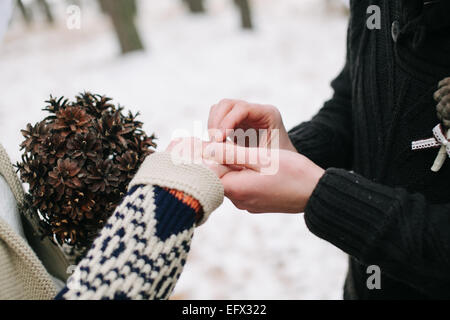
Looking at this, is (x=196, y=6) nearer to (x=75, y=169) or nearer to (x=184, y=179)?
(x=75, y=169)

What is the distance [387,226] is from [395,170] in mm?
326

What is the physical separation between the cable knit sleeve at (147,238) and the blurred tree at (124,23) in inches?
372

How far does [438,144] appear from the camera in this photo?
3.89 feet

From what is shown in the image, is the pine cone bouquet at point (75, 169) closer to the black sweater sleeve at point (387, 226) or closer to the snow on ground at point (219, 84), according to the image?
the black sweater sleeve at point (387, 226)

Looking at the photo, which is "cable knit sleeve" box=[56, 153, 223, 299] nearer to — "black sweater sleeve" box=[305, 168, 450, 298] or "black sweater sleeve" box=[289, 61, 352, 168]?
"black sweater sleeve" box=[305, 168, 450, 298]

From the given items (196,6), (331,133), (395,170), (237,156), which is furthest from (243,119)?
(196,6)

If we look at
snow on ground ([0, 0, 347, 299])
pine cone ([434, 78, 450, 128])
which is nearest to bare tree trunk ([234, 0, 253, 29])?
snow on ground ([0, 0, 347, 299])

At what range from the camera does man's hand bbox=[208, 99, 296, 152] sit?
4.72 feet

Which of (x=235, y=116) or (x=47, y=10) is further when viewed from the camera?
(x=47, y=10)

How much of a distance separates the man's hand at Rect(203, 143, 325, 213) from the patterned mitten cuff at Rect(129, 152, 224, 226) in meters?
0.15

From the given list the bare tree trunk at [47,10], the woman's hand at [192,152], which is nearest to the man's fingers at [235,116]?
the woman's hand at [192,152]

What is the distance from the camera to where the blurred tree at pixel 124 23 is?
9.35 meters
